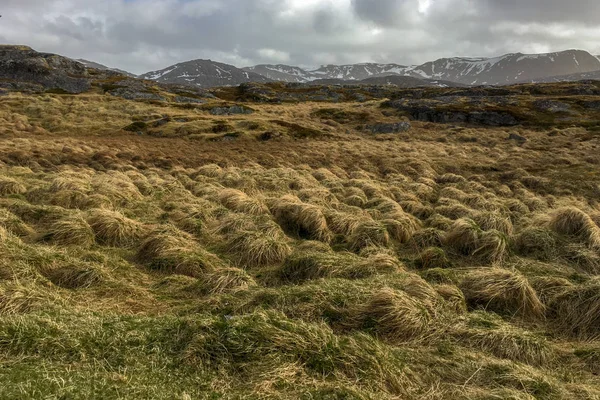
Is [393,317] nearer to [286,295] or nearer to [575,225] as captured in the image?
[286,295]

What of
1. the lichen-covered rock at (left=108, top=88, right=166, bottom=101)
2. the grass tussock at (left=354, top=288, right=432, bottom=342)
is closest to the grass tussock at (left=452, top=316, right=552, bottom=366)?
the grass tussock at (left=354, top=288, right=432, bottom=342)

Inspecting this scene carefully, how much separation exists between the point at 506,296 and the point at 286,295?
4193mm

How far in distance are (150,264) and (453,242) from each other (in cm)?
806

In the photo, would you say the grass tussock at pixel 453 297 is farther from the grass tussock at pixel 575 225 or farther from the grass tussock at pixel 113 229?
the grass tussock at pixel 113 229

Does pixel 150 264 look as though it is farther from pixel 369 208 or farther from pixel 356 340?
pixel 369 208

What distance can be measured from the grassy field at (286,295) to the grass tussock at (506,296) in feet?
0.11

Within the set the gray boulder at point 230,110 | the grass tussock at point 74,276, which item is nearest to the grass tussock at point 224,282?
the grass tussock at point 74,276

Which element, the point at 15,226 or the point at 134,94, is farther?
the point at 134,94

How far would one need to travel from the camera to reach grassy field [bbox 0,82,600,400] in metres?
4.11

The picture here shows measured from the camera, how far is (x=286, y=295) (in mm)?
6406

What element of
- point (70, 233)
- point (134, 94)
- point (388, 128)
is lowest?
point (70, 233)

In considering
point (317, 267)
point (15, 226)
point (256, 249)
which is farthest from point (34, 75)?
point (317, 267)

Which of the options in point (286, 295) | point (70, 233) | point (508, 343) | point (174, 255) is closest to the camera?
point (508, 343)

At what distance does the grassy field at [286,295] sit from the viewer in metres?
4.11
